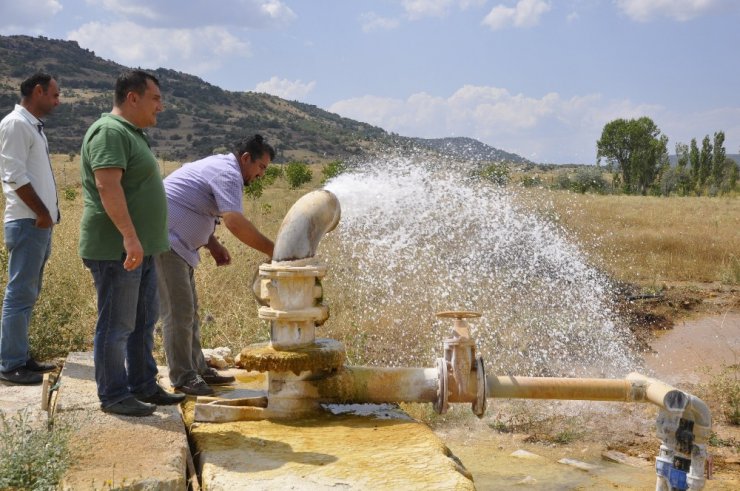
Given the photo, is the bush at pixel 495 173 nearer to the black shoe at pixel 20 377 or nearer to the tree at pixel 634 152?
the black shoe at pixel 20 377

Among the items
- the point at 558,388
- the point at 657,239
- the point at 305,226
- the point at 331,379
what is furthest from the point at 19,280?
the point at 657,239

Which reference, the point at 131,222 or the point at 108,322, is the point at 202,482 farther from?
the point at 131,222

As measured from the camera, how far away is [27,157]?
4.16m

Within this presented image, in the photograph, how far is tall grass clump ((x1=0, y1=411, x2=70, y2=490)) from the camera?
2.50 m

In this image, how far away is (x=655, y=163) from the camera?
4269cm

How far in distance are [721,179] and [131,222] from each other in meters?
42.7

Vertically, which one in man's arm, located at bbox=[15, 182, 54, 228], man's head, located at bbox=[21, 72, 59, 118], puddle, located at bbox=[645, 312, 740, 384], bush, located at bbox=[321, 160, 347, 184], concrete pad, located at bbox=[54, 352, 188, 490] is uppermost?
bush, located at bbox=[321, 160, 347, 184]

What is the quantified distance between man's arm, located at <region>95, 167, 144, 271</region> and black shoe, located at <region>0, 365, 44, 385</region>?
1.70 meters

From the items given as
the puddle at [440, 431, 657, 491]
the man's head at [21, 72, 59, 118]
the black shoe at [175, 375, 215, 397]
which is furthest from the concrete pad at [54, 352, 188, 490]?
the puddle at [440, 431, 657, 491]

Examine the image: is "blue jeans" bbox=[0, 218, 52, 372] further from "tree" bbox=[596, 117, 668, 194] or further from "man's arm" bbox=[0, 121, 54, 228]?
"tree" bbox=[596, 117, 668, 194]

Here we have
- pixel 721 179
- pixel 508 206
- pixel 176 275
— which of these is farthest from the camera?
pixel 721 179

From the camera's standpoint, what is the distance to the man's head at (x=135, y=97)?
10.5 ft

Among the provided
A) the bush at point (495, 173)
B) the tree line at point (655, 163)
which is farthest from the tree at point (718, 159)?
the bush at point (495, 173)

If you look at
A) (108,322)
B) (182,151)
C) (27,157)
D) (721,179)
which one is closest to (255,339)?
(27,157)
